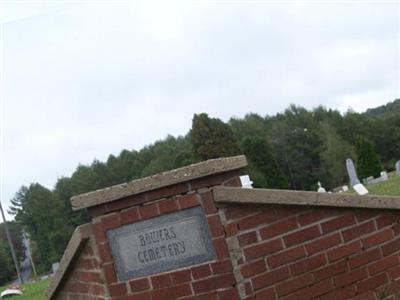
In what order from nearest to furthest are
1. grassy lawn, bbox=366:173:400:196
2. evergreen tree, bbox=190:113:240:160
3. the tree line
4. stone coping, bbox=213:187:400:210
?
stone coping, bbox=213:187:400:210 < grassy lawn, bbox=366:173:400:196 < evergreen tree, bbox=190:113:240:160 < the tree line

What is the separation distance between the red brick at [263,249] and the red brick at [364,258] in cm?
50

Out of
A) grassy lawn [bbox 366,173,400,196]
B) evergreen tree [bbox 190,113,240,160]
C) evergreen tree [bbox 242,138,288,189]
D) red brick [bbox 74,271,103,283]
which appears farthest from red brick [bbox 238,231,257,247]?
evergreen tree [bbox 190,113,240,160]

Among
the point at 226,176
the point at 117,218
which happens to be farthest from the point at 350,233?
the point at 117,218

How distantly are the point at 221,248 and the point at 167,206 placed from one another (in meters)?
0.42

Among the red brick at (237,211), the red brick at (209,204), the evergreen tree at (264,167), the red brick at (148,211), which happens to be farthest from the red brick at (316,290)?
the evergreen tree at (264,167)

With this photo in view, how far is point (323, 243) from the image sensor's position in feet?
12.6

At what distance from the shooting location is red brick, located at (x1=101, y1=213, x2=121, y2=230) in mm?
3900

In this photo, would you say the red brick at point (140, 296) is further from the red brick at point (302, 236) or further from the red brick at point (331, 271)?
the red brick at point (331, 271)

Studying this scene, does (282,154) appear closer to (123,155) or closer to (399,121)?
(399,121)

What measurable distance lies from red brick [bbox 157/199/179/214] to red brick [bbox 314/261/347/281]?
0.99 metres

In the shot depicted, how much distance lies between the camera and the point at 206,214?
145 inches

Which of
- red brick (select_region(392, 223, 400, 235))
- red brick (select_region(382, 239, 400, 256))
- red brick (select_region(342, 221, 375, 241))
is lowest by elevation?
red brick (select_region(382, 239, 400, 256))

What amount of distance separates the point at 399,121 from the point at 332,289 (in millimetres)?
80746

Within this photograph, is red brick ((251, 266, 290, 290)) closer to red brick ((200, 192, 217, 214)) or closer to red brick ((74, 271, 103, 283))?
red brick ((200, 192, 217, 214))
